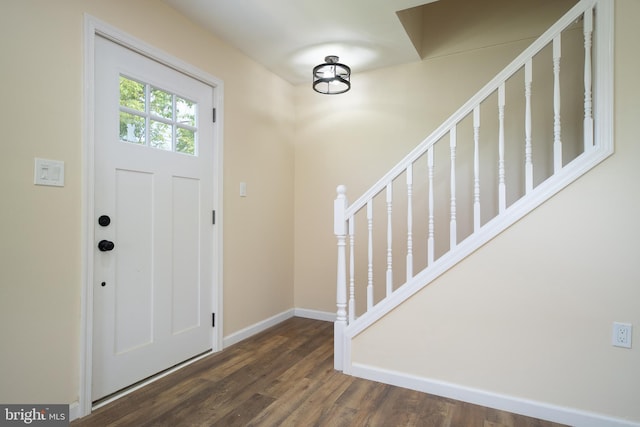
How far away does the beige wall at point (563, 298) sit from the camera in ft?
5.50

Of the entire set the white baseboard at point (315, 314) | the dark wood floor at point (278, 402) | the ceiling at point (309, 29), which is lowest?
the dark wood floor at point (278, 402)

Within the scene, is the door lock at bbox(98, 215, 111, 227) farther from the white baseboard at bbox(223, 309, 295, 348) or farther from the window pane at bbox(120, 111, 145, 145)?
the white baseboard at bbox(223, 309, 295, 348)

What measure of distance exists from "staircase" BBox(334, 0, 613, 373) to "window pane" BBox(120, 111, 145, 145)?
1.34 m

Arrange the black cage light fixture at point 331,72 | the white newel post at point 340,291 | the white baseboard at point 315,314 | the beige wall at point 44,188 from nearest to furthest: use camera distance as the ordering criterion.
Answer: the beige wall at point 44,188 → the white newel post at point 340,291 → the black cage light fixture at point 331,72 → the white baseboard at point 315,314

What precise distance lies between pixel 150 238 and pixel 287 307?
1740 mm

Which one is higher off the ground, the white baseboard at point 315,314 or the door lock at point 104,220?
the door lock at point 104,220

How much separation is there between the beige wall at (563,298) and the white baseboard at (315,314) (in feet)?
4.81

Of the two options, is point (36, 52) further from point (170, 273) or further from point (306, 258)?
point (306, 258)

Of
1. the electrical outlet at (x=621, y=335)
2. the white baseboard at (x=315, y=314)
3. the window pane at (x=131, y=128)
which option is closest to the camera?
the electrical outlet at (x=621, y=335)

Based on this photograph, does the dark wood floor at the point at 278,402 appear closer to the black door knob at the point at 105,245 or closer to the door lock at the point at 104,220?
the black door knob at the point at 105,245

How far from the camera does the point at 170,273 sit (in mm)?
2309

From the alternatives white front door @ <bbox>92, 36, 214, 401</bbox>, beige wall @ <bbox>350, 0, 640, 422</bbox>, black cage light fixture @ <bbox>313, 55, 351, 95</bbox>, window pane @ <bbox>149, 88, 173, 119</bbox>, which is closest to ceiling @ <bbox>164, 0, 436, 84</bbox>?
black cage light fixture @ <bbox>313, 55, 351, 95</bbox>

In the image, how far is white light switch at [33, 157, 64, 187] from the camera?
1613mm

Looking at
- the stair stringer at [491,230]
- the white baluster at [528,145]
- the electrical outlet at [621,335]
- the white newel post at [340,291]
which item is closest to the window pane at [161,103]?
the white newel post at [340,291]
